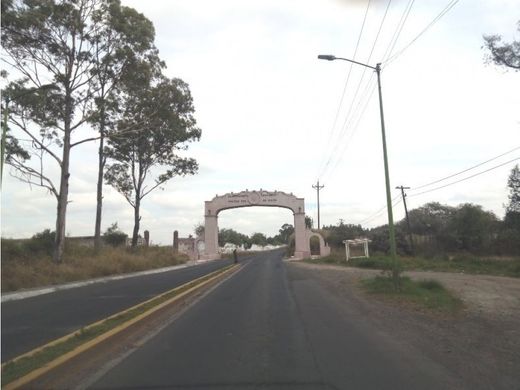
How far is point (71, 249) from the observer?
33.5m

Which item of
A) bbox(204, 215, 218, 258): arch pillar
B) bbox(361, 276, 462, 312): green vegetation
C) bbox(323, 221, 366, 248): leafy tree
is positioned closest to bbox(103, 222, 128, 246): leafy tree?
bbox(204, 215, 218, 258): arch pillar

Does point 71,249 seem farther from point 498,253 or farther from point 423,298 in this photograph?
point 498,253

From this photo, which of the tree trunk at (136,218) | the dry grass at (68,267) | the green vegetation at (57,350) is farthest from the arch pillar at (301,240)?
the green vegetation at (57,350)

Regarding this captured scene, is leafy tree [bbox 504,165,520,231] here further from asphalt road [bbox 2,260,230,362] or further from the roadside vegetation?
asphalt road [bbox 2,260,230,362]

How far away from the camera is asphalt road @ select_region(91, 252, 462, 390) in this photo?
6492 mm

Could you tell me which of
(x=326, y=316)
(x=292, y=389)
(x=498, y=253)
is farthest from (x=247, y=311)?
(x=498, y=253)

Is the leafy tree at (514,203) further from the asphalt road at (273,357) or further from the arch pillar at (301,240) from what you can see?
the asphalt road at (273,357)

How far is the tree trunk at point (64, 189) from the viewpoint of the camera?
2925 cm

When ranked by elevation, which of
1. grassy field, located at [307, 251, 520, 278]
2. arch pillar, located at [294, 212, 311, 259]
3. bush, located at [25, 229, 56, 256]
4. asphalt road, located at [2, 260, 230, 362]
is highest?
arch pillar, located at [294, 212, 311, 259]

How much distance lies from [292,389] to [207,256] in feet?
180

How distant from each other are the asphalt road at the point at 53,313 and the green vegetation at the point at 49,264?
14.0ft

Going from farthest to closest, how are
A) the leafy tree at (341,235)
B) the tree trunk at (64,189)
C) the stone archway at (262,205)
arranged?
1. the leafy tree at (341,235)
2. the stone archway at (262,205)
3. the tree trunk at (64,189)

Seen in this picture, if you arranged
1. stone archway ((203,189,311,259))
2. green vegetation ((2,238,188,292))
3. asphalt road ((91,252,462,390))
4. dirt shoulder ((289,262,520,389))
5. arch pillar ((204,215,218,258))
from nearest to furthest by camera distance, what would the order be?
asphalt road ((91,252,462,390)), dirt shoulder ((289,262,520,389)), green vegetation ((2,238,188,292)), stone archway ((203,189,311,259)), arch pillar ((204,215,218,258))

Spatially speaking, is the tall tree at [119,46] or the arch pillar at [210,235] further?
the arch pillar at [210,235]
